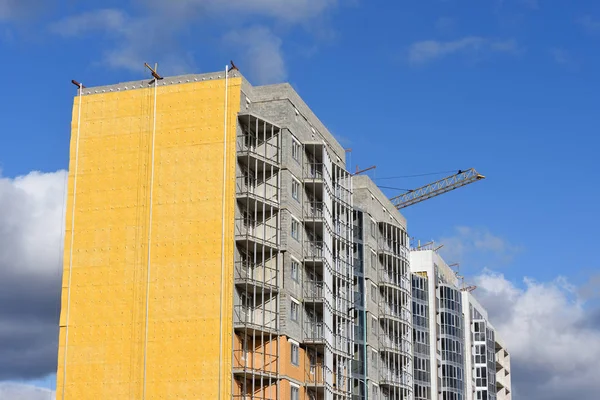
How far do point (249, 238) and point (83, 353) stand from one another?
13.1 metres

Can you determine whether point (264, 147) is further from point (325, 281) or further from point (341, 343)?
point (341, 343)

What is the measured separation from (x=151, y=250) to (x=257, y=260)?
6877 mm

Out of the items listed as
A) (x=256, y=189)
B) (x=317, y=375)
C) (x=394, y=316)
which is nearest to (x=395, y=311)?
(x=394, y=316)

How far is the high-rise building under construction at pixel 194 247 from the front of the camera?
217ft

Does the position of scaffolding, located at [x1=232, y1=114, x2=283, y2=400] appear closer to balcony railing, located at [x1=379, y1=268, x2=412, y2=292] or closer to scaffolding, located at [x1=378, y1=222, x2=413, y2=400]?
scaffolding, located at [x1=378, y1=222, x2=413, y2=400]

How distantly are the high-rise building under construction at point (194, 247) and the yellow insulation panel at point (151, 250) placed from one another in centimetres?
9

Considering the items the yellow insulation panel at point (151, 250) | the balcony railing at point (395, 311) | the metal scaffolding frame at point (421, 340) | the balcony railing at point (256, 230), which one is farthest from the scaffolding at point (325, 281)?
the metal scaffolding frame at point (421, 340)

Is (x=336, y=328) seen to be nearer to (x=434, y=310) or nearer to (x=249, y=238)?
(x=249, y=238)

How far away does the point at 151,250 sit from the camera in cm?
6831

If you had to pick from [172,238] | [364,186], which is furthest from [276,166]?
[364,186]

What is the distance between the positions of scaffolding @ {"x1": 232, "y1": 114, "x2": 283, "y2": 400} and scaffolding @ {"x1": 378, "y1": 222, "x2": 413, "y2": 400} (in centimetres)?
2890

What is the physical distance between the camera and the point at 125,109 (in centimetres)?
7150

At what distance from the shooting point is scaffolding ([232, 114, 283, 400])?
2606 inches

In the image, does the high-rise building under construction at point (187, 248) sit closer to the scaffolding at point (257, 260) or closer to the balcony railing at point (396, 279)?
the scaffolding at point (257, 260)
